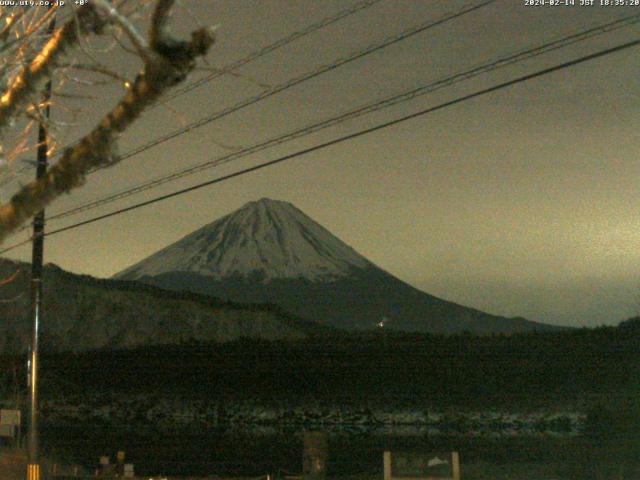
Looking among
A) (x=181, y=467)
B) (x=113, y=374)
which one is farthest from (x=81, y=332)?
(x=181, y=467)

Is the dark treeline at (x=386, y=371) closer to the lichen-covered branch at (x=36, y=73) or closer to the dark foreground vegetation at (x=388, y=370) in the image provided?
the dark foreground vegetation at (x=388, y=370)

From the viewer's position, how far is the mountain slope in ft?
393

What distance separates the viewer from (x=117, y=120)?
5188 mm

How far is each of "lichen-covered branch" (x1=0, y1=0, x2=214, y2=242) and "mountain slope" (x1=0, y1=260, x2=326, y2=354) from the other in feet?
364

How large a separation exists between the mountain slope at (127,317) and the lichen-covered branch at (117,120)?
110965mm

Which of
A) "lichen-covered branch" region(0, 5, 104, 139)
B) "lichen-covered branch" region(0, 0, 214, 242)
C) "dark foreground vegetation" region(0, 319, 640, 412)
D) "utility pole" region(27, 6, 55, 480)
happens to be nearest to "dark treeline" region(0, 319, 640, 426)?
"dark foreground vegetation" region(0, 319, 640, 412)

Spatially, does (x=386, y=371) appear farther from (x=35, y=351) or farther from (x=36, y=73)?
(x=36, y=73)

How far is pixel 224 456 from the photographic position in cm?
4419

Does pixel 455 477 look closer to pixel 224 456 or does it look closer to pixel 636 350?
pixel 224 456

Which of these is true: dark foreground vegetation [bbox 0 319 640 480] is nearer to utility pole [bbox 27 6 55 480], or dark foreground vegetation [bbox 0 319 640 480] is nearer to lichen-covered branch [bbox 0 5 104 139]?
utility pole [bbox 27 6 55 480]

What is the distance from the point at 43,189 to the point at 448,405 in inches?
2834

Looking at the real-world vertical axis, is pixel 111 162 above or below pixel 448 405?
above

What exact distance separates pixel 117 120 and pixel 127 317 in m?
126

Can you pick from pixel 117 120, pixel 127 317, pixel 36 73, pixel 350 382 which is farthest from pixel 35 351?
pixel 127 317
